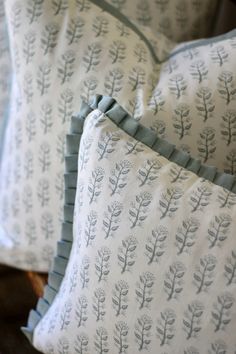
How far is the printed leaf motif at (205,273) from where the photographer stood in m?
0.62

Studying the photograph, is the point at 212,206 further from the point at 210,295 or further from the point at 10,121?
the point at 10,121

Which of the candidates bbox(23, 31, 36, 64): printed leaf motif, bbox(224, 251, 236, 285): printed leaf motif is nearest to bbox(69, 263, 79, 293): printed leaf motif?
bbox(224, 251, 236, 285): printed leaf motif

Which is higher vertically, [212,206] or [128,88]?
[128,88]

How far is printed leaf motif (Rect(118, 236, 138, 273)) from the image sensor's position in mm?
657

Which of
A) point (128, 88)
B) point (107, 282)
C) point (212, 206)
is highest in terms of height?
point (128, 88)

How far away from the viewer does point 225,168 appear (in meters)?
0.74

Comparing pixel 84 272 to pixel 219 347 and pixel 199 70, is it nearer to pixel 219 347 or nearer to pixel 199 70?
pixel 219 347

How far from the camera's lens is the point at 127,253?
662 millimetres

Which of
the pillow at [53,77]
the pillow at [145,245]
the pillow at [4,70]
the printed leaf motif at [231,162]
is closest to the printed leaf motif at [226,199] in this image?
the pillow at [145,245]

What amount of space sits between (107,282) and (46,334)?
0.53 feet

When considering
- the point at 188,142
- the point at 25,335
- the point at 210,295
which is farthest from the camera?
the point at 25,335

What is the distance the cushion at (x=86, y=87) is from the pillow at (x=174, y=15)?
0.04 m

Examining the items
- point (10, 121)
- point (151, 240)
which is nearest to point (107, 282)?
point (151, 240)

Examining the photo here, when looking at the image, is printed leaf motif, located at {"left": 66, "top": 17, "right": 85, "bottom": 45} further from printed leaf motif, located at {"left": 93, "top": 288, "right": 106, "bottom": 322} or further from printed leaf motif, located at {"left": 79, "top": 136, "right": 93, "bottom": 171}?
printed leaf motif, located at {"left": 93, "top": 288, "right": 106, "bottom": 322}
